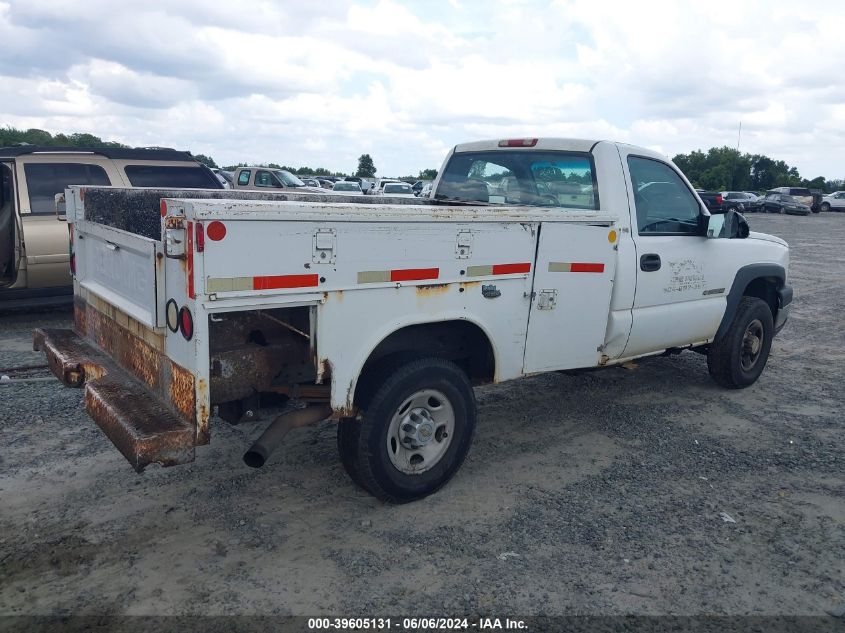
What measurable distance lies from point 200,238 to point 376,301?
1.01 meters

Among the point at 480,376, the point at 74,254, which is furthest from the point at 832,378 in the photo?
the point at 74,254

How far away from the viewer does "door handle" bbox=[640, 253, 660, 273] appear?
5250 mm

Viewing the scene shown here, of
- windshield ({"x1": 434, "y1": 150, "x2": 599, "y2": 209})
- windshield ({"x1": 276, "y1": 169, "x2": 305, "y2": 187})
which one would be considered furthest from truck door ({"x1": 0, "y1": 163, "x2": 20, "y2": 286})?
windshield ({"x1": 276, "y1": 169, "x2": 305, "y2": 187})

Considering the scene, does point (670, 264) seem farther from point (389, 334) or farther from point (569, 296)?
point (389, 334)

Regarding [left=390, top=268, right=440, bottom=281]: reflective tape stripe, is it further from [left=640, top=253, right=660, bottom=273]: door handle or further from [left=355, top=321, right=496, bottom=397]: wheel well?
[left=640, top=253, right=660, bottom=273]: door handle

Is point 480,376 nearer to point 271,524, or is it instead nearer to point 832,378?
point 271,524

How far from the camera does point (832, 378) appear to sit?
7.25 meters

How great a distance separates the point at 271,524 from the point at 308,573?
54cm

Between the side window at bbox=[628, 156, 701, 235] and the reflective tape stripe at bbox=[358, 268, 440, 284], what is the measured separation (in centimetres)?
206

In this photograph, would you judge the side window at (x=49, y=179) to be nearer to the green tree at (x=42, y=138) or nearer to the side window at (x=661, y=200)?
the side window at (x=661, y=200)

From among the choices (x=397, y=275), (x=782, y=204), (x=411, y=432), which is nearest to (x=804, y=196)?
(x=782, y=204)

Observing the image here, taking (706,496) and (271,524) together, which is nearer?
(271,524)

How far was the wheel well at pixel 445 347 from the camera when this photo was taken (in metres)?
4.11

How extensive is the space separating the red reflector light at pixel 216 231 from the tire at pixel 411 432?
1.20 m
